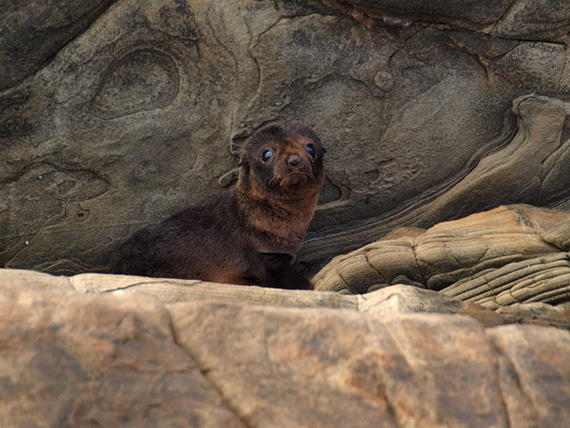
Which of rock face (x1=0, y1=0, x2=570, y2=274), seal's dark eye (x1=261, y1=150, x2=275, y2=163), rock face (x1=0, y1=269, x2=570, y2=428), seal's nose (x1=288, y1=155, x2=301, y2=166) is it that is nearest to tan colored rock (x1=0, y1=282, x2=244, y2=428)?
rock face (x1=0, y1=269, x2=570, y2=428)

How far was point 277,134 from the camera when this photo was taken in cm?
463

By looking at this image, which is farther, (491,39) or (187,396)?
(491,39)

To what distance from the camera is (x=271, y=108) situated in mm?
5086

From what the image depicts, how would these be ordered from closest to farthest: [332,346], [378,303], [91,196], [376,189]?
[332,346] → [378,303] → [91,196] → [376,189]

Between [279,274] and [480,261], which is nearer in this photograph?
[480,261]

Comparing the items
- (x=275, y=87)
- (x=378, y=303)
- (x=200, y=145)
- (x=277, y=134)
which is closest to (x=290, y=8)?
(x=275, y=87)

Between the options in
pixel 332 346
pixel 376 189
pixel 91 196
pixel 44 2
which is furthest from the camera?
pixel 376 189

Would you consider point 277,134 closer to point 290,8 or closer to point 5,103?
point 290,8

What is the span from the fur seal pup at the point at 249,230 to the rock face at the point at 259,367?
224 centimetres

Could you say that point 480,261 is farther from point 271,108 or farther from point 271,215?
point 271,108

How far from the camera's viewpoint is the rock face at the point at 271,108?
4699 mm

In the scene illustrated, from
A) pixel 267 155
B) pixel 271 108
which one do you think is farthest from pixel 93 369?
pixel 271 108

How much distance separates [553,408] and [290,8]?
12.1 feet

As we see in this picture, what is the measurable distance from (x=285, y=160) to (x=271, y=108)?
2.62 feet
